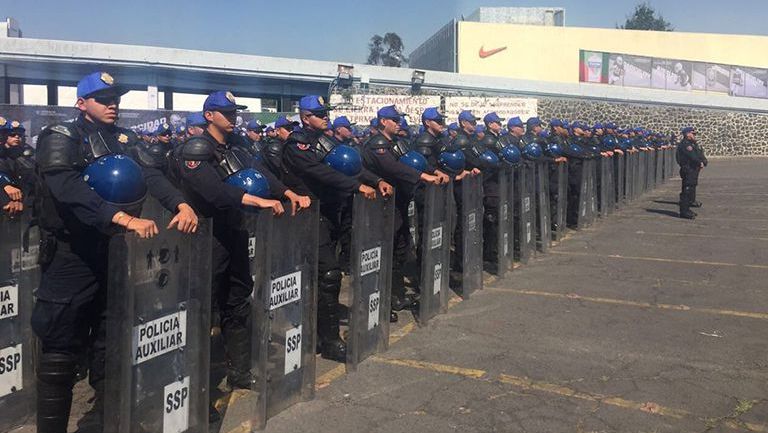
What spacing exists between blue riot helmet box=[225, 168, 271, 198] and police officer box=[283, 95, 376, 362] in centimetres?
104

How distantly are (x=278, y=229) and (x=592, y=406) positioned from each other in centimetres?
241

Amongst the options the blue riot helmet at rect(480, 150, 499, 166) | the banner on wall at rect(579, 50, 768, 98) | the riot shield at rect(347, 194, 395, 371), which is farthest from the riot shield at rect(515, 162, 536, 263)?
the banner on wall at rect(579, 50, 768, 98)

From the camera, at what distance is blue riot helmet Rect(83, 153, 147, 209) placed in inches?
129

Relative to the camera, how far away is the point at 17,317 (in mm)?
4125

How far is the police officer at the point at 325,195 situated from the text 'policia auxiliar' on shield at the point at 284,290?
3.05 ft

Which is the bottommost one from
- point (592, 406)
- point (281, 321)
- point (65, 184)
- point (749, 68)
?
point (592, 406)

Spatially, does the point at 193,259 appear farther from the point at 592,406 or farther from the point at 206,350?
the point at 592,406

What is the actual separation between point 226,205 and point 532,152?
712 centimetres

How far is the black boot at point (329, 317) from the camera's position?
17.6ft

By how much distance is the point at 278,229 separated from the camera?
4.14 metres

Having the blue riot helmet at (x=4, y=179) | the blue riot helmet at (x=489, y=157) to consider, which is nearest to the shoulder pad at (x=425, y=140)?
the blue riot helmet at (x=489, y=157)

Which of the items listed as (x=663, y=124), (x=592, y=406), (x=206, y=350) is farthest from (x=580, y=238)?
(x=663, y=124)

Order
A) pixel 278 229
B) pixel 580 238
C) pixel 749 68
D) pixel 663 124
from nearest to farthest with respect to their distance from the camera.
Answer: pixel 278 229
pixel 580 238
pixel 663 124
pixel 749 68

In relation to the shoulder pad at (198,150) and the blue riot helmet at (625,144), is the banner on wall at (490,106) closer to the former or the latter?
the blue riot helmet at (625,144)
